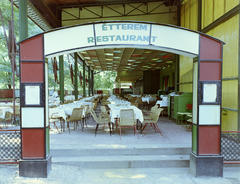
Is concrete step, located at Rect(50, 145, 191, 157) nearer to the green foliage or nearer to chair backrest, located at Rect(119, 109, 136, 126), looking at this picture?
chair backrest, located at Rect(119, 109, 136, 126)

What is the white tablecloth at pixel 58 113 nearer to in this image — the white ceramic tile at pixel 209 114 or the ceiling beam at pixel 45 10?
the white ceramic tile at pixel 209 114

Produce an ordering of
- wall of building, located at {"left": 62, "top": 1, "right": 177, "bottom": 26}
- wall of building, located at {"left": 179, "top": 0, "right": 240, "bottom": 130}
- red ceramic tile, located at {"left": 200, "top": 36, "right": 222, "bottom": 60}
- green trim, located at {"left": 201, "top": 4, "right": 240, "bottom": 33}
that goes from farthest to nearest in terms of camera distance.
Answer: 1. wall of building, located at {"left": 62, "top": 1, "right": 177, "bottom": 26}
2. wall of building, located at {"left": 179, "top": 0, "right": 240, "bottom": 130}
3. green trim, located at {"left": 201, "top": 4, "right": 240, "bottom": 33}
4. red ceramic tile, located at {"left": 200, "top": 36, "right": 222, "bottom": 60}

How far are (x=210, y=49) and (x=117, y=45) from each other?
67.0 inches

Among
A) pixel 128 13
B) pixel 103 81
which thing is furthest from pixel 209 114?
pixel 103 81

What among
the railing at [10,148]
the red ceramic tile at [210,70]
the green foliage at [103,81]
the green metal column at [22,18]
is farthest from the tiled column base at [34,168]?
the green foliage at [103,81]

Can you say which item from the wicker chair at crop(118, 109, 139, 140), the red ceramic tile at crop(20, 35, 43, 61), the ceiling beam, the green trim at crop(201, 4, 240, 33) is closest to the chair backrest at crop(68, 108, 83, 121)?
the wicker chair at crop(118, 109, 139, 140)

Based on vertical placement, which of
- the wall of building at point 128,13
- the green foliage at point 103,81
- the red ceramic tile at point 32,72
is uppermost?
the wall of building at point 128,13

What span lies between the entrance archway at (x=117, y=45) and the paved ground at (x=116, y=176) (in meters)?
0.16

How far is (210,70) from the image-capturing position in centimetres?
321

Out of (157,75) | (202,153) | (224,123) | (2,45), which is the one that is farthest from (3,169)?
(157,75)

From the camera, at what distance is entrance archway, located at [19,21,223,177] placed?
312cm

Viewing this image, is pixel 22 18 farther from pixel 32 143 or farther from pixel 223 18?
pixel 223 18

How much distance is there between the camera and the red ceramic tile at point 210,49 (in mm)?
3203

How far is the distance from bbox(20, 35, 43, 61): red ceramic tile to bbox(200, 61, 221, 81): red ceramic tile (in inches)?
115
